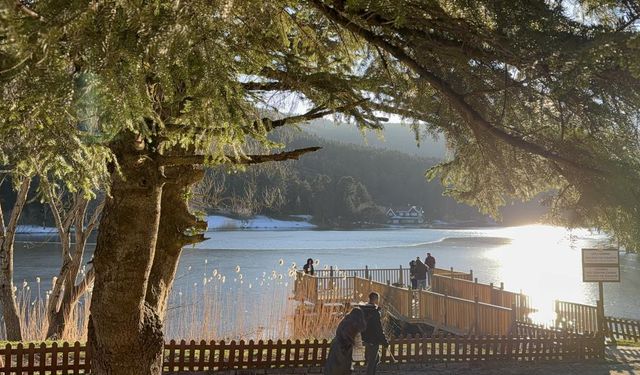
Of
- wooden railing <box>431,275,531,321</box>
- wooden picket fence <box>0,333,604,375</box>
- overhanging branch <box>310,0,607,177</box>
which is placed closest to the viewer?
overhanging branch <box>310,0,607,177</box>

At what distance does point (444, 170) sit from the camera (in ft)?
25.5

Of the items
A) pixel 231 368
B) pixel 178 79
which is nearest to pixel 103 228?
pixel 178 79

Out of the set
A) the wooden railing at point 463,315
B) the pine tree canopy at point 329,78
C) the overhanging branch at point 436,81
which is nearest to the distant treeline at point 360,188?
the wooden railing at point 463,315

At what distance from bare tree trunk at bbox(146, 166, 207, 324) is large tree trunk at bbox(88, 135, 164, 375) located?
488 millimetres

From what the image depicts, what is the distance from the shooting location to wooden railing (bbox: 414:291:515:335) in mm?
11428

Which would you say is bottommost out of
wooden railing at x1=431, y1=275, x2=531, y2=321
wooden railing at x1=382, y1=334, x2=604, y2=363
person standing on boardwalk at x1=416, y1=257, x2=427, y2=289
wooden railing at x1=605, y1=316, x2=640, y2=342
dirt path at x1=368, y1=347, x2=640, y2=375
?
wooden railing at x1=605, y1=316, x2=640, y2=342

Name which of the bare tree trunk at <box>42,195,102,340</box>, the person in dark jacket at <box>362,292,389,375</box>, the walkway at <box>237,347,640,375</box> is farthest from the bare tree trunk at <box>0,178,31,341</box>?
the person in dark jacket at <box>362,292,389,375</box>

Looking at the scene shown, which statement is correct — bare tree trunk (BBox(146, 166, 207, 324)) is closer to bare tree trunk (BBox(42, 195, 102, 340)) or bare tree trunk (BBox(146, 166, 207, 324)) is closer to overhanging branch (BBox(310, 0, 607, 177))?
overhanging branch (BBox(310, 0, 607, 177))

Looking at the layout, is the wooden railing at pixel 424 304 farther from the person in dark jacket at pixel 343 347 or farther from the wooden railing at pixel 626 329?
the person in dark jacket at pixel 343 347

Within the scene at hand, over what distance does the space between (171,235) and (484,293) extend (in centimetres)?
1047

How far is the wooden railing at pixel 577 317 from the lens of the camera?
1170 cm

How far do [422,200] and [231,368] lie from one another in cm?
12332

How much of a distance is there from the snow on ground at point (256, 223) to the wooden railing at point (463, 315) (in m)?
82.2

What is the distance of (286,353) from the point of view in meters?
8.77
